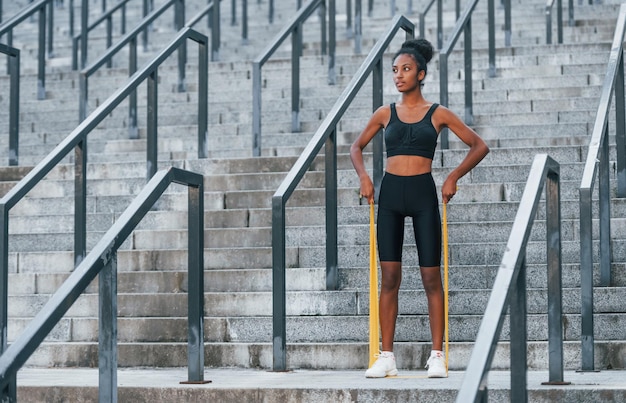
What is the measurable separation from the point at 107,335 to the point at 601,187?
3.01m

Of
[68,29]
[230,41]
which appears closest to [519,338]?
[230,41]

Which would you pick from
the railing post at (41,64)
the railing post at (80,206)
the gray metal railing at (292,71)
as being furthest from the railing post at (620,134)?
the railing post at (41,64)

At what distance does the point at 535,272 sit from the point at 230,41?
759cm

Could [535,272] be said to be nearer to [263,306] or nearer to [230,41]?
[263,306]

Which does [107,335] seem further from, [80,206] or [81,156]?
[81,156]

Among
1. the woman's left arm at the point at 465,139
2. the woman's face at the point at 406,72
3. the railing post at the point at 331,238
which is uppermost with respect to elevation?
the woman's face at the point at 406,72

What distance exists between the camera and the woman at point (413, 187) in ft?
19.2

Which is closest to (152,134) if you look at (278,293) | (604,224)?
(278,293)

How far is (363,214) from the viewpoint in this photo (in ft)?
25.6

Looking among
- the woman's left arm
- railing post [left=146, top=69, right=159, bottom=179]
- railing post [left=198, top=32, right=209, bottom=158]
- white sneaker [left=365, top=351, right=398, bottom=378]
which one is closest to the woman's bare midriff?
the woman's left arm

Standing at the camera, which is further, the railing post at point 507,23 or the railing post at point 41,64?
the railing post at point 41,64

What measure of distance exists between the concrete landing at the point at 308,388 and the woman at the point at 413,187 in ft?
1.13

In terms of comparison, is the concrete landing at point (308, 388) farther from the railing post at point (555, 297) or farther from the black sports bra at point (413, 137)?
the black sports bra at point (413, 137)

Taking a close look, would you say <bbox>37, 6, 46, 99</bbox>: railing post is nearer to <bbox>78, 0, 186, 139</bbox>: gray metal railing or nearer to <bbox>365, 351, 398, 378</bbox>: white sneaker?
<bbox>78, 0, 186, 139</bbox>: gray metal railing
